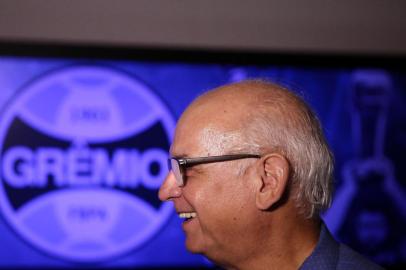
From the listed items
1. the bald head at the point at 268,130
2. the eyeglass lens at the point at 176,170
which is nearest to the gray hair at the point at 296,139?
the bald head at the point at 268,130

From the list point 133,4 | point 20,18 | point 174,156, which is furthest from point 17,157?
point 174,156

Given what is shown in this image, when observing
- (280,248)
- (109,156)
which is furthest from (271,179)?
(109,156)

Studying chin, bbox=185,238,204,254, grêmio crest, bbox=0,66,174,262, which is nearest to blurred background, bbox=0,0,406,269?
grêmio crest, bbox=0,66,174,262

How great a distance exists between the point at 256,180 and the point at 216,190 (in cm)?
8

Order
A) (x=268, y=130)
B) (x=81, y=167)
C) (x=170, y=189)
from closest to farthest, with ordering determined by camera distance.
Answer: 1. (x=268, y=130)
2. (x=170, y=189)
3. (x=81, y=167)

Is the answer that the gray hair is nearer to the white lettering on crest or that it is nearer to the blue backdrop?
the blue backdrop

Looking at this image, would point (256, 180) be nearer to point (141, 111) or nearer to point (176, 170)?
point (176, 170)

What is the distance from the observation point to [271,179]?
4.05 ft

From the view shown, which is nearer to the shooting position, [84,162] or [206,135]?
A: [206,135]

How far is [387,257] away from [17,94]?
5.56 ft

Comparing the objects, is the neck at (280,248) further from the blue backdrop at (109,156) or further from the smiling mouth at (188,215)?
the blue backdrop at (109,156)

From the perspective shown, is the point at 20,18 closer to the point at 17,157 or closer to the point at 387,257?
the point at 17,157

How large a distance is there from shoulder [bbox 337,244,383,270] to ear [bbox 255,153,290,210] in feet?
0.57

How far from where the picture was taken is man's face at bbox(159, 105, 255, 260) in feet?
4.06
